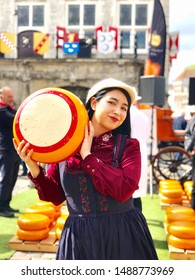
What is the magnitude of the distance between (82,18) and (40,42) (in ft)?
7.50

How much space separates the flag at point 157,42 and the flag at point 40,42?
348 centimetres

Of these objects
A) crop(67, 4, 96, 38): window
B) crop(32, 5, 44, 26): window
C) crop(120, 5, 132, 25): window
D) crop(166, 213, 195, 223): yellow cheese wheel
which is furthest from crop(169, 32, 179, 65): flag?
crop(166, 213, 195, 223): yellow cheese wheel

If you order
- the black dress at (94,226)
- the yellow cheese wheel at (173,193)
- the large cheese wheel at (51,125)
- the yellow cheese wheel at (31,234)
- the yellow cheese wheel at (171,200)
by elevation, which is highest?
the large cheese wheel at (51,125)

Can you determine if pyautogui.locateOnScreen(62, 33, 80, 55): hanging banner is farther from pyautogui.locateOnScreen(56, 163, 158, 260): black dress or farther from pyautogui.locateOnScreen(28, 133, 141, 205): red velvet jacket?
pyautogui.locateOnScreen(56, 163, 158, 260): black dress

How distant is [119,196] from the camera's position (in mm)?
1586

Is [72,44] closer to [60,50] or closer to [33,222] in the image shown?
[60,50]

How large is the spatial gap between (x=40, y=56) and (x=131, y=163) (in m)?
11.9

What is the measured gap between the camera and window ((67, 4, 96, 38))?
14.2 metres

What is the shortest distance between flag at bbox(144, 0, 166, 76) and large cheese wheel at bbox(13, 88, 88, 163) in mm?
8431

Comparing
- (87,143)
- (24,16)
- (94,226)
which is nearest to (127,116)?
(87,143)

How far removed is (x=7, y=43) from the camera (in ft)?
39.4

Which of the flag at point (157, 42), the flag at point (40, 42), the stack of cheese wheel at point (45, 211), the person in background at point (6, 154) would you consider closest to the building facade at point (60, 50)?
the flag at point (40, 42)

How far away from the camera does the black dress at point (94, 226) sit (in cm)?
166

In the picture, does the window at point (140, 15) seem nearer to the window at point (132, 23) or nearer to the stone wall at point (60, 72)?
the window at point (132, 23)
